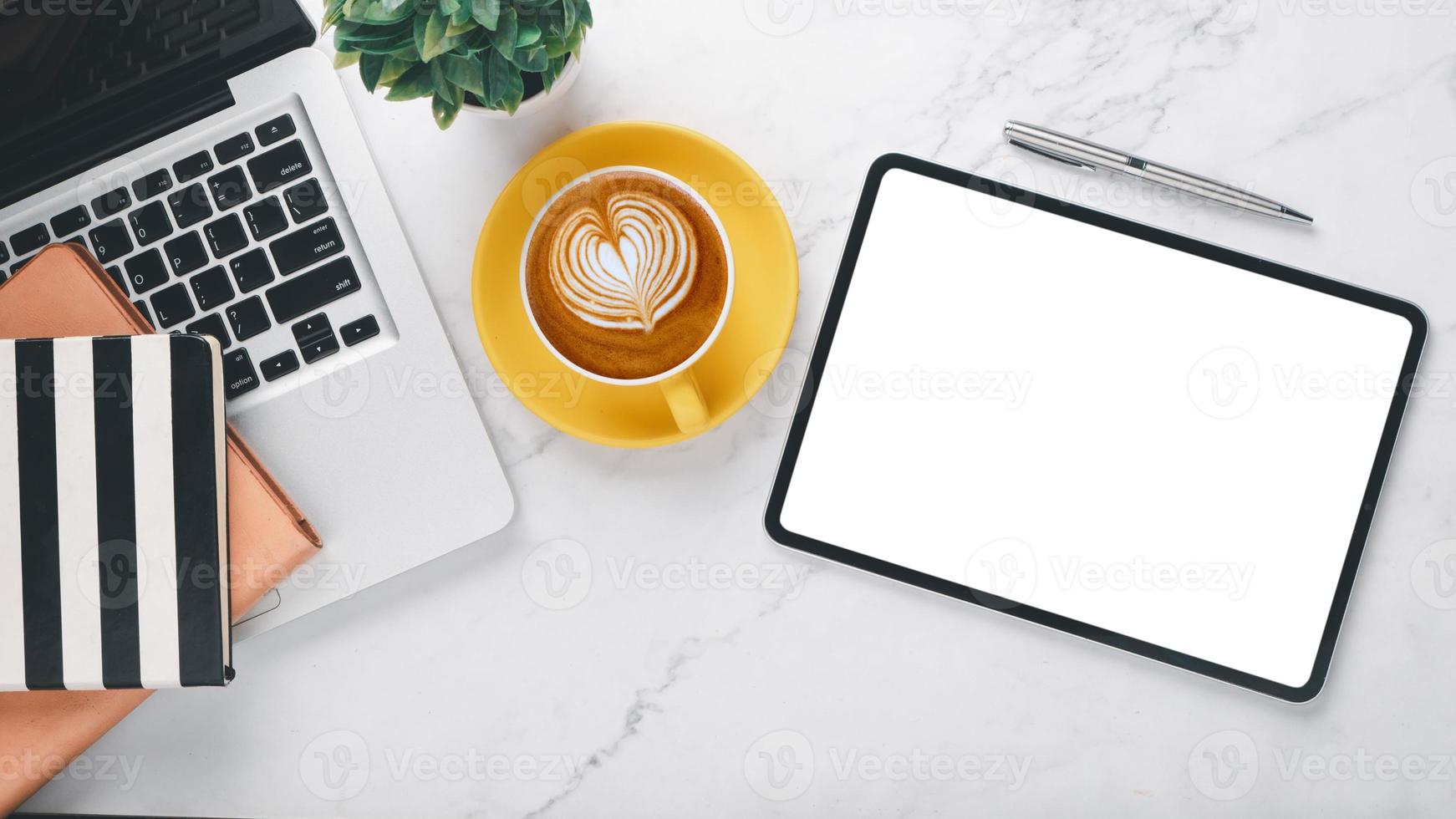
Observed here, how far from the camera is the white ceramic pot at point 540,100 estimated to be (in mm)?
693

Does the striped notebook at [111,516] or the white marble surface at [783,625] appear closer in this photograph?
the striped notebook at [111,516]

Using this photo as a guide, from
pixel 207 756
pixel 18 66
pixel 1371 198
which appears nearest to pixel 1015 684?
pixel 1371 198

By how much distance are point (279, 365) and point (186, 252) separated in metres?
0.12

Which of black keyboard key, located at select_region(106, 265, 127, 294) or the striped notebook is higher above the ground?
black keyboard key, located at select_region(106, 265, 127, 294)

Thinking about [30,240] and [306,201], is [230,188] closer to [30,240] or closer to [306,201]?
[306,201]

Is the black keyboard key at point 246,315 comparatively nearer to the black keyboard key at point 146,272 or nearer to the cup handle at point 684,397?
the black keyboard key at point 146,272

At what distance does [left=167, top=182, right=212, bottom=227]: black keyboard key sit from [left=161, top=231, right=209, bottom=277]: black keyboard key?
1 cm

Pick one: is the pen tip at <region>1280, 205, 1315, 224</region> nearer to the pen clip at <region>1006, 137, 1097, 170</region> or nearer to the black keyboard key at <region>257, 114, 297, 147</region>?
the pen clip at <region>1006, 137, 1097, 170</region>

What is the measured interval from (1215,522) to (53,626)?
93 centimetres

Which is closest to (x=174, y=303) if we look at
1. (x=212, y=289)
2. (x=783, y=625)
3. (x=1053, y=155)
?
(x=212, y=289)

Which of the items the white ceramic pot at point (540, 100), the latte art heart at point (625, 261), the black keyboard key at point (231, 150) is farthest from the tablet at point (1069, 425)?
the black keyboard key at point (231, 150)

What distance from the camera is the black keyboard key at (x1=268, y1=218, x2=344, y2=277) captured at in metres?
0.71

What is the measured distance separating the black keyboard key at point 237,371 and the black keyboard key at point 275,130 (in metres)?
0.17

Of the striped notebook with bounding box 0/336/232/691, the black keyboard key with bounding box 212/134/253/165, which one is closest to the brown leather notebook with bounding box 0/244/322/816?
the striped notebook with bounding box 0/336/232/691
